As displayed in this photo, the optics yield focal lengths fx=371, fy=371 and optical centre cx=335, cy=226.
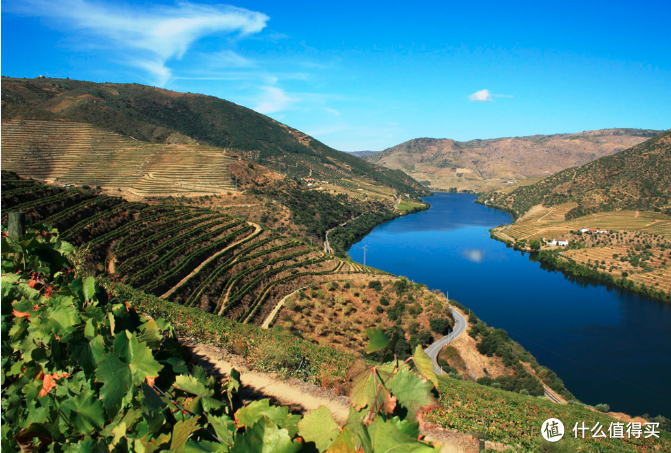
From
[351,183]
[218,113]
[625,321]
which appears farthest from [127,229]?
[218,113]

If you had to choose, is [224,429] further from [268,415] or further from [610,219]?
[610,219]

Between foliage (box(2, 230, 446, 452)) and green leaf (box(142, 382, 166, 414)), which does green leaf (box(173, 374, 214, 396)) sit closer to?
foliage (box(2, 230, 446, 452))

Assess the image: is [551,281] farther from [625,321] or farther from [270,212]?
[270,212]

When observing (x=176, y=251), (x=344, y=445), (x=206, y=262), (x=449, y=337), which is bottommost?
(x=449, y=337)

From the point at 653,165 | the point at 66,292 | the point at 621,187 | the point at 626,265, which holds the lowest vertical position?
the point at 626,265

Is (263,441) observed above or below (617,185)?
below

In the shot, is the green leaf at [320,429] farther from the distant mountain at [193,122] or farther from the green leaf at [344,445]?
the distant mountain at [193,122]

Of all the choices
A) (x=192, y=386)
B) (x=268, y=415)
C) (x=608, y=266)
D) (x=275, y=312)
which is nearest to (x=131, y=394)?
(x=192, y=386)

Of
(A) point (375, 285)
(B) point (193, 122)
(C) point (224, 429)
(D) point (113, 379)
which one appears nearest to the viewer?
(C) point (224, 429)
